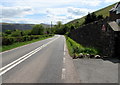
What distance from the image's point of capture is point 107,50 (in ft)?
32.8

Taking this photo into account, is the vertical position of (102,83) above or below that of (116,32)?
below

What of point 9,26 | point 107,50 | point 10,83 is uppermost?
point 9,26

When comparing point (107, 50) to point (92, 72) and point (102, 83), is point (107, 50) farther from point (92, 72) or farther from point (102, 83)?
point (102, 83)

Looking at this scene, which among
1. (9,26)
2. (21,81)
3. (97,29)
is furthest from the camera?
(9,26)

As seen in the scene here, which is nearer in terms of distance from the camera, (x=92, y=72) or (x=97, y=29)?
(x=92, y=72)

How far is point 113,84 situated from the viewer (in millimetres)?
5141

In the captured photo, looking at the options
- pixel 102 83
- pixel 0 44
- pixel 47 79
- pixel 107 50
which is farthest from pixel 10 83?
pixel 0 44

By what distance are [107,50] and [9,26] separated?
17546 centimetres

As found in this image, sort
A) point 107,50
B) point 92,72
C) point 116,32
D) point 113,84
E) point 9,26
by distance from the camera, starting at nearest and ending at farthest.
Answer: point 113,84 → point 92,72 → point 116,32 → point 107,50 → point 9,26

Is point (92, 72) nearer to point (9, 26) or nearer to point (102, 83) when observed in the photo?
point (102, 83)

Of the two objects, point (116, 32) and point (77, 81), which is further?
point (116, 32)

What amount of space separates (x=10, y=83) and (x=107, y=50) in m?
7.02

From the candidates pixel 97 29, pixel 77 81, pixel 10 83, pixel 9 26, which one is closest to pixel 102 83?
pixel 77 81

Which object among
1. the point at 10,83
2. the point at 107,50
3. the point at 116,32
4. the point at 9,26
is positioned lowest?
the point at 10,83
